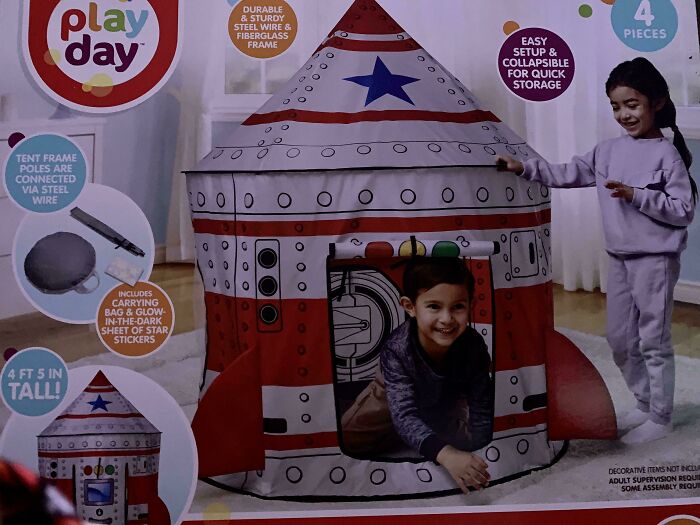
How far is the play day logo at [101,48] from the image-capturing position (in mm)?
1771

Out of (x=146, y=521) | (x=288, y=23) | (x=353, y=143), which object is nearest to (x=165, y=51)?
(x=288, y=23)

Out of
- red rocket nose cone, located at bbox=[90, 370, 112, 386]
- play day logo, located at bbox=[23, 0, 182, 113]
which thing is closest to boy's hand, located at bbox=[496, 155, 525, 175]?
play day logo, located at bbox=[23, 0, 182, 113]

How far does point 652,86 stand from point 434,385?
0.87 meters

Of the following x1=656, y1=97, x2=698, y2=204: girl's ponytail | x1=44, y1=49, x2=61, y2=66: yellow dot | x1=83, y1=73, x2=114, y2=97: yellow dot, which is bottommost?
x1=656, y1=97, x2=698, y2=204: girl's ponytail

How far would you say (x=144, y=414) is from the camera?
1.76 meters

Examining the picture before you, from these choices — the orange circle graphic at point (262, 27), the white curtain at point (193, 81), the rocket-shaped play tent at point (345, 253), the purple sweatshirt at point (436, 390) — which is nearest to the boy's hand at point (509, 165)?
the rocket-shaped play tent at point (345, 253)

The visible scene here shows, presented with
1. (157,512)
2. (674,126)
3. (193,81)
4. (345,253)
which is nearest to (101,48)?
(193,81)

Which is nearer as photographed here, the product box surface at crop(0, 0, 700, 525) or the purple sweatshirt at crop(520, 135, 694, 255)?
the product box surface at crop(0, 0, 700, 525)

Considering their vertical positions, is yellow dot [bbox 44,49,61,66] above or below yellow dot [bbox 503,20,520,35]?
below

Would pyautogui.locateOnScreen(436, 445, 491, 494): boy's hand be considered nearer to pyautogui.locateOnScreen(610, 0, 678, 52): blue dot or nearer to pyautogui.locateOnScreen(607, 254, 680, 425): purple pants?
pyautogui.locateOnScreen(607, 254, 680, 425): purple pants

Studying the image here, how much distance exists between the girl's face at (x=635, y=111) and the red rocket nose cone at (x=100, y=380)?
1.31m

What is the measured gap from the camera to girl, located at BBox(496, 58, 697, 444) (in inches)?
72.2

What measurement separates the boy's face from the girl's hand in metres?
0.43

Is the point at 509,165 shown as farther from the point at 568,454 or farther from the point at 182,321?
the point at 182,321
